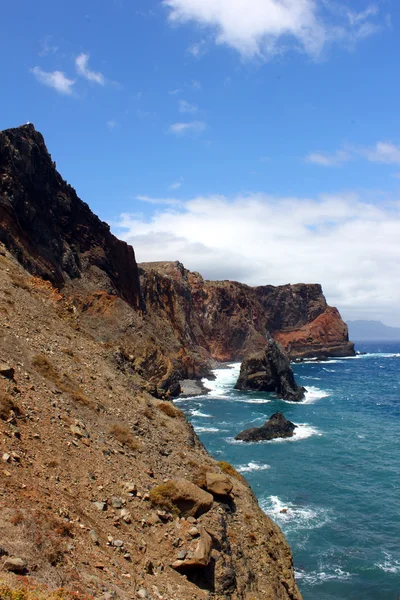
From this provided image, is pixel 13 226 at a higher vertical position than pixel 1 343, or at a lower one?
higher

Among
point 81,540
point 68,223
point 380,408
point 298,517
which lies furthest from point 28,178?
point 380,408

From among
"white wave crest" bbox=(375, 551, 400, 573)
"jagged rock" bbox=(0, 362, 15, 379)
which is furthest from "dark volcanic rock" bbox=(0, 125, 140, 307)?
"white wave crest" bbox=(375, 551, 400, 573)

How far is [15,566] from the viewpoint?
8.32 meters

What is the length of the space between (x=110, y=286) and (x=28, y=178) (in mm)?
19039

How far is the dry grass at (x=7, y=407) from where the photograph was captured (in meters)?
13.3

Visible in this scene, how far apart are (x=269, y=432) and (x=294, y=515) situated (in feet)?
68.9

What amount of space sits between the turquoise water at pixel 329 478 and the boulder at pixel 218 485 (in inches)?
485

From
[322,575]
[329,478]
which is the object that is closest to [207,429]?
[329,478]

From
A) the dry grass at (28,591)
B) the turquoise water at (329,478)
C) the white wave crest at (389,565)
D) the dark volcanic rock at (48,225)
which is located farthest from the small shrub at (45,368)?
the dark volcanic rock at (48,225)

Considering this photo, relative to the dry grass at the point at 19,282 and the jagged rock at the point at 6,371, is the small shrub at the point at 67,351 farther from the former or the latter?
the dry grass at the point at 19,282

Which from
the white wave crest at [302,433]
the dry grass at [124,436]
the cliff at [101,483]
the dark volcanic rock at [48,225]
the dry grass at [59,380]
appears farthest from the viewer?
the white wave crest at [302,433]

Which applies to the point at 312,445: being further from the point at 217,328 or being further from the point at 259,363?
the point at 217,328

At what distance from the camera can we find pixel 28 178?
5666 centimetres

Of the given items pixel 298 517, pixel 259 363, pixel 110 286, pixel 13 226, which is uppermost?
pixel 13 226
